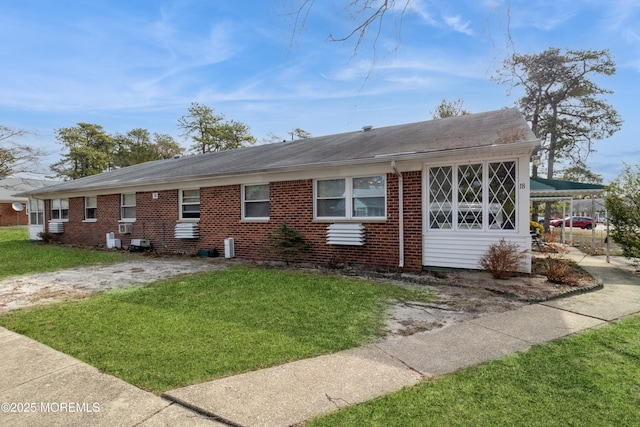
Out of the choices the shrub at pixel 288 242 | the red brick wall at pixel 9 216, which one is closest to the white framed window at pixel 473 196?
the shrub at pixel 288 242

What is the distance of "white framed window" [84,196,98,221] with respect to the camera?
49.5ft

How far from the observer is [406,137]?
32.4 feet

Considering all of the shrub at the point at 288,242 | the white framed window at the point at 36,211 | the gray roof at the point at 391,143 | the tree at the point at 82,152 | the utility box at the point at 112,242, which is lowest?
the utility box at the point at 112,242

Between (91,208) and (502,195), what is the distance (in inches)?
620

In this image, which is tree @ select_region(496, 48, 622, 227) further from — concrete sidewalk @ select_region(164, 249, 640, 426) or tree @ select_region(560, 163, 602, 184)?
concrete sidewalk @ select_region(164, 249, 640, 426)

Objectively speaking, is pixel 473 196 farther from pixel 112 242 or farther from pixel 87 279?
pixel 112 242

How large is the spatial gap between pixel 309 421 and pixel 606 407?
220 centimetres

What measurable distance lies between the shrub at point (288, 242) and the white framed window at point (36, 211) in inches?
608

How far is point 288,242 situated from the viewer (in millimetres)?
9406

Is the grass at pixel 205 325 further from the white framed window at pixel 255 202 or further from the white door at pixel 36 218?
the white door at pixel 36 218

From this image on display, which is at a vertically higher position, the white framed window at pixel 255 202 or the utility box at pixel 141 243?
the white framed window at pixel 255 202

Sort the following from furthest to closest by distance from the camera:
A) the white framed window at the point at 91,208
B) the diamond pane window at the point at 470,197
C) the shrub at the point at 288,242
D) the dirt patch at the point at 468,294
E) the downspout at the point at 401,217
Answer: the white framed window at the point at 91,208
the shrub at the point at 288,242
the downspout at the point at 401,217
the diamond pane window at the point at 470,197
the dirt patch at the point at 468,294

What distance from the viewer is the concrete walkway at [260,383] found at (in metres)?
2.59

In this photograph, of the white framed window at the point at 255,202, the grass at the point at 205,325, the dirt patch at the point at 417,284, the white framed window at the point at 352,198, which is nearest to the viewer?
the grass at the point at 205,325
